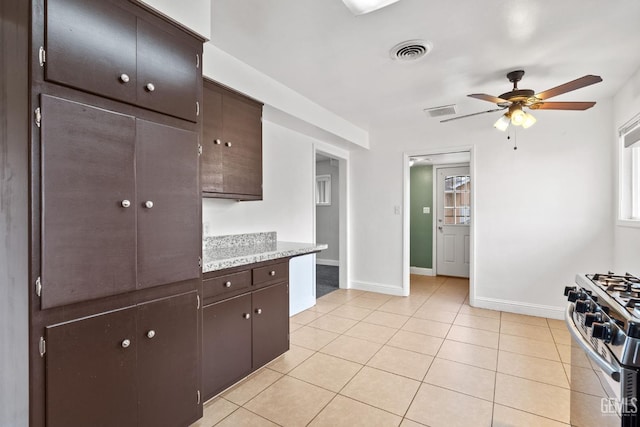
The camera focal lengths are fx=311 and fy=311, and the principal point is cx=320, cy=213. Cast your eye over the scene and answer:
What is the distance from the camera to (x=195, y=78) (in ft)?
5.86

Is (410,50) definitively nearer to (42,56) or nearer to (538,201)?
(42,56)

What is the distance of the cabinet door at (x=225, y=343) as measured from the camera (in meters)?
1.99

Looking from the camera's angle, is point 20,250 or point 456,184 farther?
point 456,184

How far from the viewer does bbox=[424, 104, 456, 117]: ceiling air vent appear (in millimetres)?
A: 3664

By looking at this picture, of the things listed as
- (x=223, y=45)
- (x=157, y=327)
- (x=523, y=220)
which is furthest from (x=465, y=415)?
(x=223, y=45)

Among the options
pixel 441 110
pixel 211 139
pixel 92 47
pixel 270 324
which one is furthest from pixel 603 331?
pixel 441 110

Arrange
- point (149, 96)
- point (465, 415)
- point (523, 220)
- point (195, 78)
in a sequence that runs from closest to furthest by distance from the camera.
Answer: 1. point (149, 96)
2. point (195, 78)
3. point (465, 415)
4. point (523, 220)

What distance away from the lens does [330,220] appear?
7.13 m

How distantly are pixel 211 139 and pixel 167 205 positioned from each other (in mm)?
897

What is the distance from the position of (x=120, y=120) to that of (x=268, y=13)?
1167mm

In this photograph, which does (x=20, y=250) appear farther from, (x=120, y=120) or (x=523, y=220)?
(x=523, y=220)

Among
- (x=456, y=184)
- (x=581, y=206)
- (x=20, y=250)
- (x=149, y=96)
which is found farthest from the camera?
(x=456, y=184)

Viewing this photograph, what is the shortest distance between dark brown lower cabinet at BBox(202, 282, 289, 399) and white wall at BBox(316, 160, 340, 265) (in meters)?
4.44

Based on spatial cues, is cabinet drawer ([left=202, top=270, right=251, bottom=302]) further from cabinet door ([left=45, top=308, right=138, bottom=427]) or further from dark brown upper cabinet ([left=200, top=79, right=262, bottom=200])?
dark brown upper cabinet ([left=200, top=79, right=262, bottom=200])
